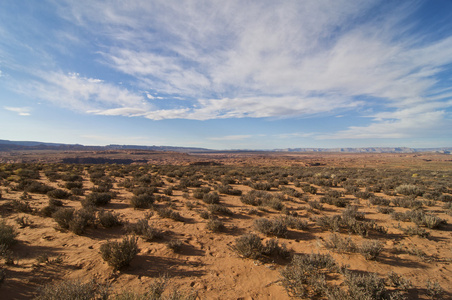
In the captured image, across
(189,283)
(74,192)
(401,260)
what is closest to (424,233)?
(401,260)

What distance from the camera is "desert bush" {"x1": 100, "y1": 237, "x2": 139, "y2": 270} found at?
4.13 m

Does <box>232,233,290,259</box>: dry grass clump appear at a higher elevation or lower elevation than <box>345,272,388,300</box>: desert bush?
lower

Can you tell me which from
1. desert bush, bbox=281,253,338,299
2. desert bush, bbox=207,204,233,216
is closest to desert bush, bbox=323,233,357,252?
desert bush, bbox=281,253,338,299

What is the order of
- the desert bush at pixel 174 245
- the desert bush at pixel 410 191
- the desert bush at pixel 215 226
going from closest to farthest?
the desert bush at pixel 174 245 < the desert bush at pixel 215 226 < the desert bush at pixel 410 191

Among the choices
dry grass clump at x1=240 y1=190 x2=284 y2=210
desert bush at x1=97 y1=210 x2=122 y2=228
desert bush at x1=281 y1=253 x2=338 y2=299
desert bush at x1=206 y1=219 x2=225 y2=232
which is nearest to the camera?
desert bush at x1=281 y1=253 x2=338 y2=299

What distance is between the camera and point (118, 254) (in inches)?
163

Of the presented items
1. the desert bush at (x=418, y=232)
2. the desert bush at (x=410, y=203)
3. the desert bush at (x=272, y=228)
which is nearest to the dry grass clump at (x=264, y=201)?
the desert bush at (x=272, y=228)

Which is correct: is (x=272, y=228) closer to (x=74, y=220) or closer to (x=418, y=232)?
(x=418, y=232)

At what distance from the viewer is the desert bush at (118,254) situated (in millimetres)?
4133

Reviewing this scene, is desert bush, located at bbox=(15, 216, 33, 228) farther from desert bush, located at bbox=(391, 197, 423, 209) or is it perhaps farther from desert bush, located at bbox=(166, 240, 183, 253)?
desert bush, located at bbox=(391, 197, 423, 209)

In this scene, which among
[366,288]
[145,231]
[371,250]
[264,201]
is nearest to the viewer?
[366,288]

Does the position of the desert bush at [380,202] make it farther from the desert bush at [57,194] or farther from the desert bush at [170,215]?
the desert bush at [57,194]

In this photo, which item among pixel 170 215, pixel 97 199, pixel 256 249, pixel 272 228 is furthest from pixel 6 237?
pixel 272 228

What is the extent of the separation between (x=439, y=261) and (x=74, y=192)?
15.1 m
